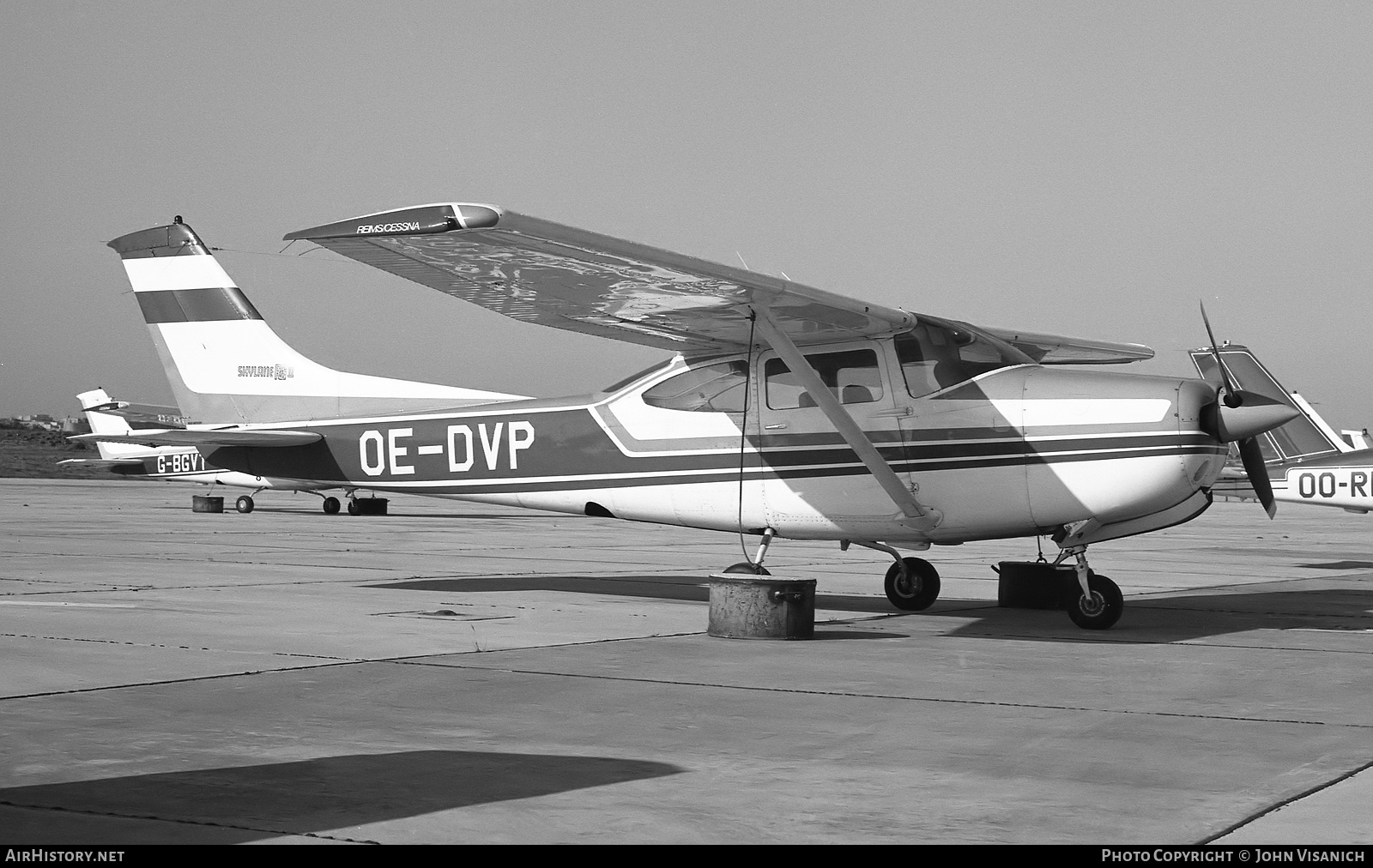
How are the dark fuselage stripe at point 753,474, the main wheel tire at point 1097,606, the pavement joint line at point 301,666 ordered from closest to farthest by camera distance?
the pavement joint line at point 301,666 < the dark fuselage stripe at point 753,474 < the main wheel tire at point 1097,606

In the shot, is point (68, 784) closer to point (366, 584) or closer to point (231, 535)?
point (366, 584)

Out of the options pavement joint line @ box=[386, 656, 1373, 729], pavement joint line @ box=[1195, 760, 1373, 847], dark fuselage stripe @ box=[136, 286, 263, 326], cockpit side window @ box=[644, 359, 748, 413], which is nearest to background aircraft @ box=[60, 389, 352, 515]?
dark fuselage stripe @ box=[136, 286, 263, 326]

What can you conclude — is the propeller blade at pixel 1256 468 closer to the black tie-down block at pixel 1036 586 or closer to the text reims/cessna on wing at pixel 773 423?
the text reims/cessna on wing at pixel 773 423

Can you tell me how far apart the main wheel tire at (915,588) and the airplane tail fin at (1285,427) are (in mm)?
15861

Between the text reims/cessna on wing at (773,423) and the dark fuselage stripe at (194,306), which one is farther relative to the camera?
the dark fuselage stripe at (194,306)

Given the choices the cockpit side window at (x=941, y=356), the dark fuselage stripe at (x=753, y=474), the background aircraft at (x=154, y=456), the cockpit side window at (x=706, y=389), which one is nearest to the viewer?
the dark fuselage stripe at (x=753, y=474)

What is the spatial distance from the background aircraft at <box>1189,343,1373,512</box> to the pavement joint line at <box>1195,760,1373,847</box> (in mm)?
18564

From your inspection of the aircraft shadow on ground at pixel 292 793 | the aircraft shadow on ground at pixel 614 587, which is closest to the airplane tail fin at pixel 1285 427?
the aircraft shadow on ground at pixel 614 587

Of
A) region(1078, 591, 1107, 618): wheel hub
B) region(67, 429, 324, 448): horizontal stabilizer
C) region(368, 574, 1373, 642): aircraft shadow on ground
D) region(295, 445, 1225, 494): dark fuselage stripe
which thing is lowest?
region(368, 574, 1373, 642): aircraft shadow on ground

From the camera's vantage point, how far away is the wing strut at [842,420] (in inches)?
403

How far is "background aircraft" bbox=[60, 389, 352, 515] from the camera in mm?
32000

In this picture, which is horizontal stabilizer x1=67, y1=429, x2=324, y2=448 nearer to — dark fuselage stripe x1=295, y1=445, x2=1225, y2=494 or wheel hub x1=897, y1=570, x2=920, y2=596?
dark fuselage stripe x1=295, y1=445, x2=1225, y2=494

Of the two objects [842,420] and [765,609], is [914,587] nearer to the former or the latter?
[842,420]

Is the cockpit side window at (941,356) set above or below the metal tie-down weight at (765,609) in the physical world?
above
